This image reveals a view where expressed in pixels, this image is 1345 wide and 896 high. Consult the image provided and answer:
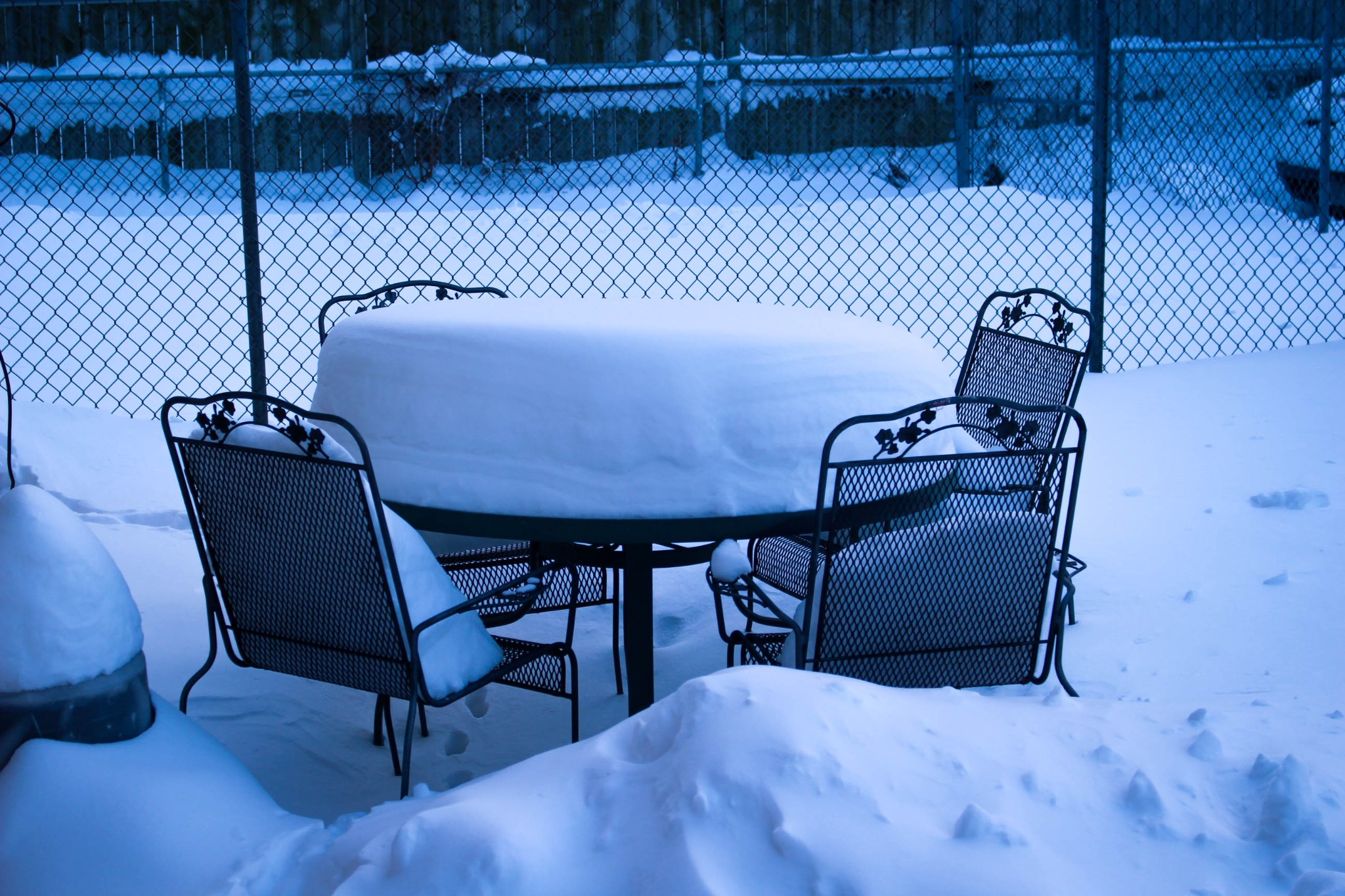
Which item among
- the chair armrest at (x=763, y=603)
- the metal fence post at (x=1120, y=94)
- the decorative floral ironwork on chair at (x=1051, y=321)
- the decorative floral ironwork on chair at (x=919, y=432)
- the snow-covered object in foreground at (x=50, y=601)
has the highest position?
the metal fence post at (x=1120, y=94)

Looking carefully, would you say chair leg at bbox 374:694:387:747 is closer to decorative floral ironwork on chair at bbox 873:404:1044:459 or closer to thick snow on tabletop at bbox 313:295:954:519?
thick snow on tabletop at bbox 313:295:954:519

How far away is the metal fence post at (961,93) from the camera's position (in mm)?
8641

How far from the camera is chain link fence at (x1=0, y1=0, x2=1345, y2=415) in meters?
7.34

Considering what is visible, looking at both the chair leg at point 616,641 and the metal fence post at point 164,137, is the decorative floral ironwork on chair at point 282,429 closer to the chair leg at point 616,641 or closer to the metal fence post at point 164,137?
the chair leg at point 616,641

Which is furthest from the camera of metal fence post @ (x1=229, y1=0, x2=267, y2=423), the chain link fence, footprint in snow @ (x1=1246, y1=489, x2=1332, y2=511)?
the chain link fence

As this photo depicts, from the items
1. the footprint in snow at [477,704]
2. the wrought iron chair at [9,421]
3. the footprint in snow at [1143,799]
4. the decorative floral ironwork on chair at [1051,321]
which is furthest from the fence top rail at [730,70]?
the footprint in snow at [1143,799]

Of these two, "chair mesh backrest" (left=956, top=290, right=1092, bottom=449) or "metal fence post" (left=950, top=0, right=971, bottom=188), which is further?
"metal fence post" (left=950, top=0, right=971, bottom=188)

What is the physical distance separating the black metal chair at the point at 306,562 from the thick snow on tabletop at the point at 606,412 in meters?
0.15

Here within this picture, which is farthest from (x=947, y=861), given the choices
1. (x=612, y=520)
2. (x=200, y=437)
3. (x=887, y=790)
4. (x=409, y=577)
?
(x=200, y=437)

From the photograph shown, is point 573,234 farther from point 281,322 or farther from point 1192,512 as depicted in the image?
point 1192,512

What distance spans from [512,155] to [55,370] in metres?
3.52

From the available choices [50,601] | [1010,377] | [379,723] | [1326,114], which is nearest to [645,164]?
[1326,114]

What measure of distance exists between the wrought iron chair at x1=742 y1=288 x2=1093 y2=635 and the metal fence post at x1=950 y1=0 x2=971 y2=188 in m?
5.72

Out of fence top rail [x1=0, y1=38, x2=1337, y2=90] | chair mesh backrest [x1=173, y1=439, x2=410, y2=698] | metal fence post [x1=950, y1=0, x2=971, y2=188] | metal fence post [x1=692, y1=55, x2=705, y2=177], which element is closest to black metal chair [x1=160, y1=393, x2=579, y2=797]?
chair mesh backrest [x1=173, y1=439, x2=410, y2=698]
